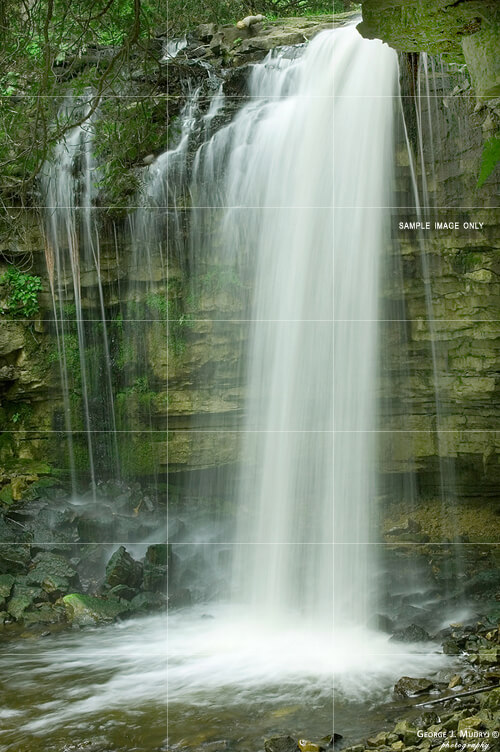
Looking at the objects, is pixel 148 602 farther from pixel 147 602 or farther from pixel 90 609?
pixel 90 609

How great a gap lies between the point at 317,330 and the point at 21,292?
Answer: 1.62 metres

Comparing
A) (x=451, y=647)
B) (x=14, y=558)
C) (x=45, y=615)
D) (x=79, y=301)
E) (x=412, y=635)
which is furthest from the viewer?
(x=79, y=301)

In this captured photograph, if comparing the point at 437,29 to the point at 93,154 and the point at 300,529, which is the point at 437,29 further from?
the point at 93,154

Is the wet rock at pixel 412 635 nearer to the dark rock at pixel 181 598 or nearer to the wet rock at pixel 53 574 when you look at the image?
the dark rock at pixel 181 598

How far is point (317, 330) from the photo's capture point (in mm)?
3102

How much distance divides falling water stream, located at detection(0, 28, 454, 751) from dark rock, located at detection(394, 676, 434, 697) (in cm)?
30

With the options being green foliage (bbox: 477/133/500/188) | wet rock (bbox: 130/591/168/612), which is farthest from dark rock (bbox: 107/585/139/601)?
green foliage (bbox: 477/133/500/188)

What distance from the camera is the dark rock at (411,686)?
216 cm

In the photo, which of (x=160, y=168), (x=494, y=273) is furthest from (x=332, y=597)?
(x=160, y=168)

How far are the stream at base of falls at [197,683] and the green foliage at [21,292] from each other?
5.59 ft

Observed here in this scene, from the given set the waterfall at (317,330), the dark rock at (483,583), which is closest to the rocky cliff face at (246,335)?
the waterfall at (317,330)

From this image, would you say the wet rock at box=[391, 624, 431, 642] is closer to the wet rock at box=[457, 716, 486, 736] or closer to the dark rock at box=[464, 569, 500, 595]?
the dark rock at box=[464, 569, 500, 595]

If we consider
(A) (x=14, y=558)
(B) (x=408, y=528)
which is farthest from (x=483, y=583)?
(A) (x=14, y=558)

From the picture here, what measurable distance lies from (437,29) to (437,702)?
5.89 feet
